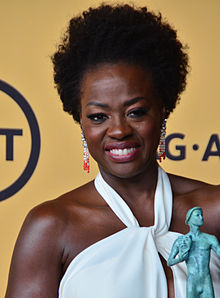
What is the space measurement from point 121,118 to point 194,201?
281mm

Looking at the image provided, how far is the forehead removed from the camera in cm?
119

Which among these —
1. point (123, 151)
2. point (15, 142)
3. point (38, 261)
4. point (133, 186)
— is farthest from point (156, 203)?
point (15, 142)

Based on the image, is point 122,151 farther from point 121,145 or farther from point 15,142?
point 15,142

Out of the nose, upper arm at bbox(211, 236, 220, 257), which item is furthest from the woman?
upper arm at bbox(211, 236, 220, 257)

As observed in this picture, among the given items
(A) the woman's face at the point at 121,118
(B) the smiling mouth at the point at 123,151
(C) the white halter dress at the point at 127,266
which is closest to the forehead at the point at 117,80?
(A) the woman's face at the point at 121,118

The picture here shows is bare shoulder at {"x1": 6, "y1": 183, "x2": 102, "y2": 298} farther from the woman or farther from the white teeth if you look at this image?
the white teeth

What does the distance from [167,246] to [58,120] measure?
1743 millimetres

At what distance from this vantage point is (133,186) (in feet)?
4.28

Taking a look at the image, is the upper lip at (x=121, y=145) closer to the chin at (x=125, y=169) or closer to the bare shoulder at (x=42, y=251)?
the chin at (x=125, y=169)

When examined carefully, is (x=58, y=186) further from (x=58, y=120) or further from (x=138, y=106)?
(x=138, y=106)

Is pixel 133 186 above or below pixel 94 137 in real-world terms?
below

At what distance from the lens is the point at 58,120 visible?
9.46 ft

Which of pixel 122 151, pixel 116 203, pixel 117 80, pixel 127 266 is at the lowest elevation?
pixel 127 266

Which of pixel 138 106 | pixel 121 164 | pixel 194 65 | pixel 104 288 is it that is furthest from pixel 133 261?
pixel 194 65
